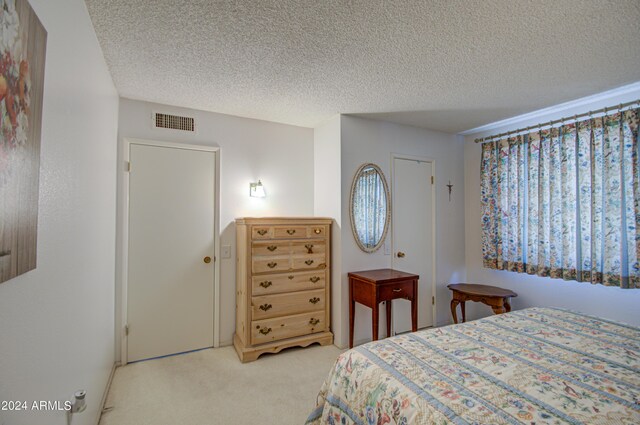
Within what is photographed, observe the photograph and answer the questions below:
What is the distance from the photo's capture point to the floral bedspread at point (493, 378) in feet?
3.40

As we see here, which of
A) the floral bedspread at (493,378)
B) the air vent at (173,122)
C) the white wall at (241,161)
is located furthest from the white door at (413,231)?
the air vent at (173,122)

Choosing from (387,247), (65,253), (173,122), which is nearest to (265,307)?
(387,247)

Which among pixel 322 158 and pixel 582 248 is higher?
pixel 322 158

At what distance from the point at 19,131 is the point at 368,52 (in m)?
1.87

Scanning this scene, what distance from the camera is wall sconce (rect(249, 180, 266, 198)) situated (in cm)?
323

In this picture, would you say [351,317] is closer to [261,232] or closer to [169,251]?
[261,232]

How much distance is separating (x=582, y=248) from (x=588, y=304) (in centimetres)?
54

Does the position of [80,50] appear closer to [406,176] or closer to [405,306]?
[406,176]

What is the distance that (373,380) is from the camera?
1.29 metres

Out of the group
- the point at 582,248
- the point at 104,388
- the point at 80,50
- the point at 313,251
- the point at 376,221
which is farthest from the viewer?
the point at 376,221

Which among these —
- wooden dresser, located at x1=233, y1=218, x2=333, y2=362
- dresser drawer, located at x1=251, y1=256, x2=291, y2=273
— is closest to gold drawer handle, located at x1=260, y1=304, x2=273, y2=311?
wooden dresser, located at x1=233, y1=218, x2=333, y2=362

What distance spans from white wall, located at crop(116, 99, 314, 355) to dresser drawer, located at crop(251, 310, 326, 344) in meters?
0.50

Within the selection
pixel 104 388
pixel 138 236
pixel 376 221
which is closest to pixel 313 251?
pixel 376 221

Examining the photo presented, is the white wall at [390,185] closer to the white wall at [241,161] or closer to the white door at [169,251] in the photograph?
the white wall at [241,161]
